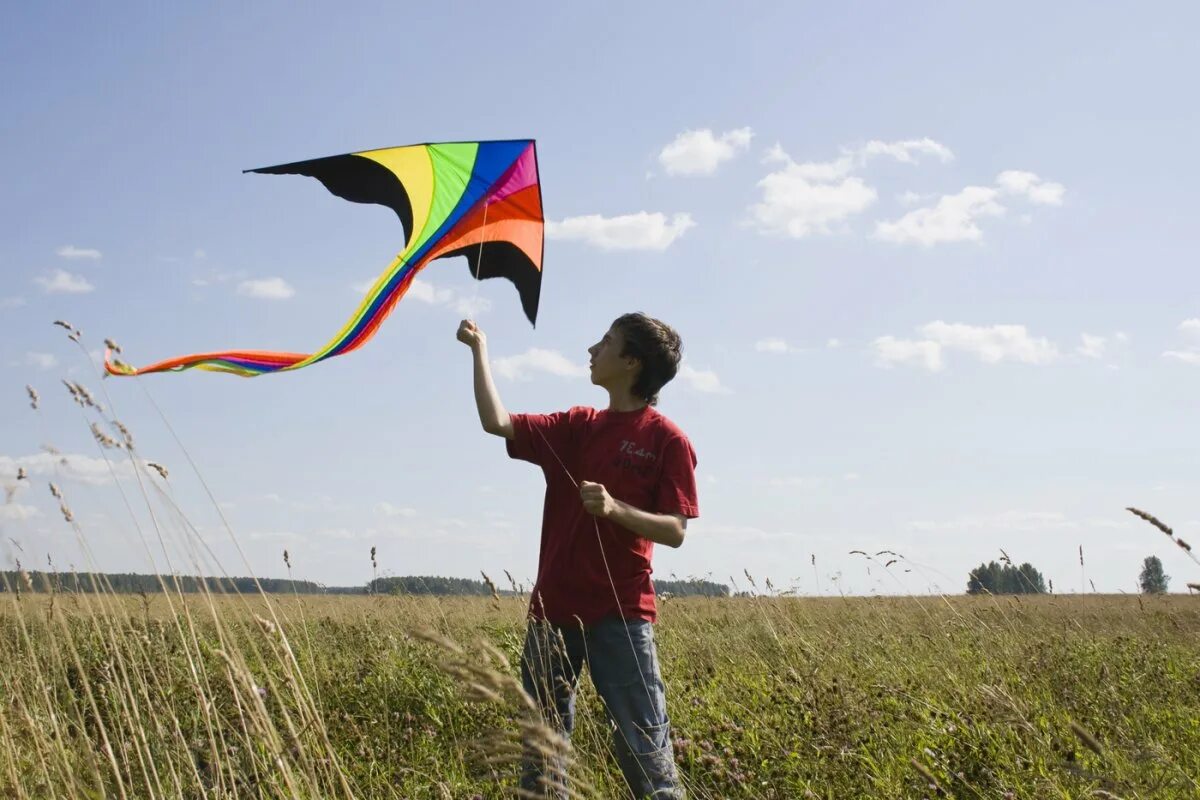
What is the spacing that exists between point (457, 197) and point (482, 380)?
6.33 ft

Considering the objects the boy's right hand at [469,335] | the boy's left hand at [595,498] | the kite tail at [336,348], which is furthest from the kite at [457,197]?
the boy's left hand at [595,498]

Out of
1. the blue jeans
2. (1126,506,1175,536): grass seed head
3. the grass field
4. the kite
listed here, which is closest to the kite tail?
the kite

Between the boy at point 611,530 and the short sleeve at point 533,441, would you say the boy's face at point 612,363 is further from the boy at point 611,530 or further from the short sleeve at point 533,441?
the short sleeve at point 533,441

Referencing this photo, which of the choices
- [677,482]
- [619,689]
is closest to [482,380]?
[677,482]

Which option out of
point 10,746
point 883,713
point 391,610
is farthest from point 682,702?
point 391,610

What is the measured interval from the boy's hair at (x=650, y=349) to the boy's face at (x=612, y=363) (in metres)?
0.02

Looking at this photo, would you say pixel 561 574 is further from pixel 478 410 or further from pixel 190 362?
pixel 190 362

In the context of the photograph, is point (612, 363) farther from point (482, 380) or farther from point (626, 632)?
point (626, 632)

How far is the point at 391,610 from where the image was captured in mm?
9055

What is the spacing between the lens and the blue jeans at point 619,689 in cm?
296

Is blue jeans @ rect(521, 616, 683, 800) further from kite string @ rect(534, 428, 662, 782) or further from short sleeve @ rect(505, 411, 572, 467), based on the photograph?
short sleeve @ rect(505, 411, 572, 467)

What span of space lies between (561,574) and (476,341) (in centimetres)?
93

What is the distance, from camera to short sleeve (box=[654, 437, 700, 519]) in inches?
129

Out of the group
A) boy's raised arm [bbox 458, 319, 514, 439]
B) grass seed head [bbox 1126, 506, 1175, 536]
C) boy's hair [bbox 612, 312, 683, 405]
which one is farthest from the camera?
boy's hair [bbox 612, 312, 683, 405]
